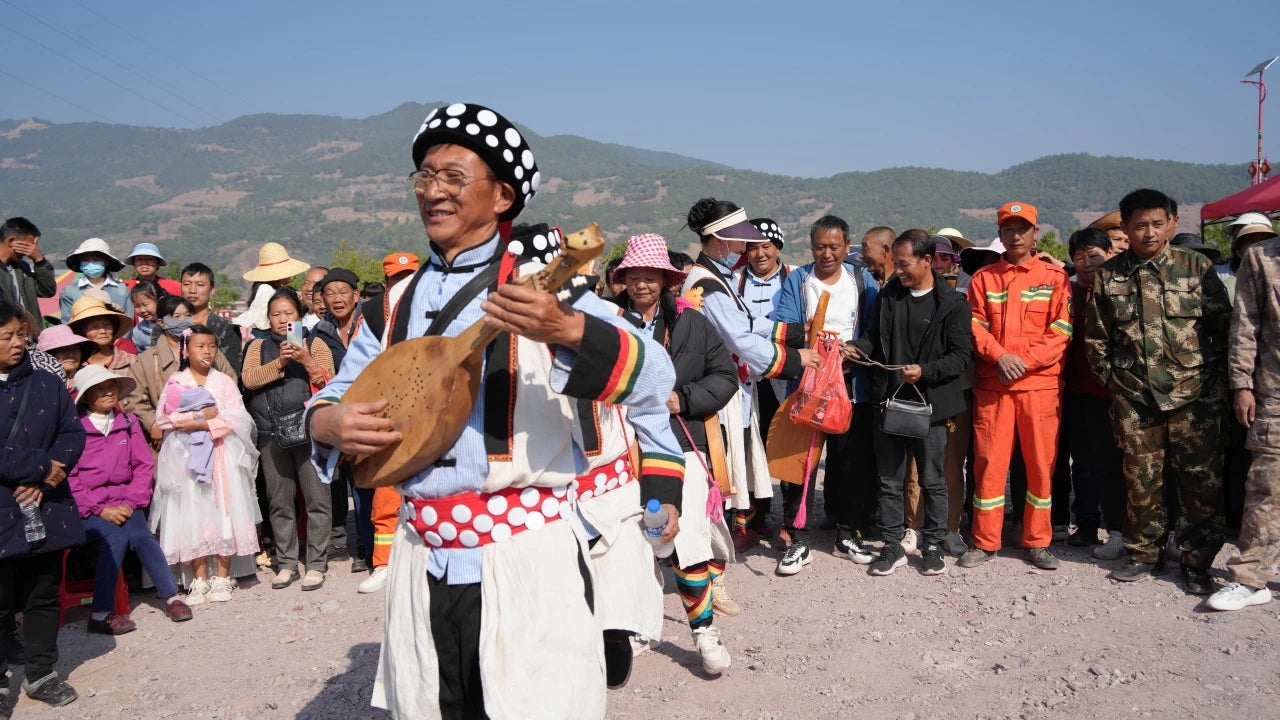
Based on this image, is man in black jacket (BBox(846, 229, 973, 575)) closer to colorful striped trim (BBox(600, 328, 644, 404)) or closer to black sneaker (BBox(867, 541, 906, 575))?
black sneaker (BBox(867, 541, 906, 575))

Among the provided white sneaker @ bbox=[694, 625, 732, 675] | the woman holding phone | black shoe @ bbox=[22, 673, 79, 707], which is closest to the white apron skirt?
white sneaker @ bbox=[694, 625, 732, 675]

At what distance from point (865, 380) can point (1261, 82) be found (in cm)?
3080

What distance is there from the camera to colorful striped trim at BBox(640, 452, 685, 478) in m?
2.98

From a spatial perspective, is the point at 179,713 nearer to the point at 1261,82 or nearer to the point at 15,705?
the point at 15,705

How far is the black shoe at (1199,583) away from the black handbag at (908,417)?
1841 mm

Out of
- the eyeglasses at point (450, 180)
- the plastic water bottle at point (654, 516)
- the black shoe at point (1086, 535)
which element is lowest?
the black shoe at point (1086, 535)

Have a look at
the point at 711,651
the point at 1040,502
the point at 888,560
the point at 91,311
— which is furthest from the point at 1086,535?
the point at 91,311

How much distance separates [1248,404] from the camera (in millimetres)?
5352

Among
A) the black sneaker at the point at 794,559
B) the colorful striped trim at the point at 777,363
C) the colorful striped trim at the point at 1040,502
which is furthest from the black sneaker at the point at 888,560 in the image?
the colorful striped trim at the point at 777,363

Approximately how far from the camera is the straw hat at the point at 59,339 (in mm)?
6008

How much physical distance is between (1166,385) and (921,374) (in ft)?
5.00

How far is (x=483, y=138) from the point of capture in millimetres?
2396

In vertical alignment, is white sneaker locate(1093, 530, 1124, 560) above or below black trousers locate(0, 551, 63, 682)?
below

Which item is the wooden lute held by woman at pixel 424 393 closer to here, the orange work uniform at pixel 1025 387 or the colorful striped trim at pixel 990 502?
the orange work uniform at pixel 1025 387
